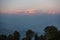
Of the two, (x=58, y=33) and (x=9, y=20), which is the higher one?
(x=9, y=20)

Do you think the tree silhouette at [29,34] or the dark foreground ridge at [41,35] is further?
the tree silhouette at [29,34]

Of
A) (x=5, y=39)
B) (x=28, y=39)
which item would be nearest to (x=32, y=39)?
(x=28, y=39)

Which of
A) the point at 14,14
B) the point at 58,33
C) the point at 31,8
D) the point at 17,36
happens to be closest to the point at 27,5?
the point at 31,8

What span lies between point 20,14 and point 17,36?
0.30 meters

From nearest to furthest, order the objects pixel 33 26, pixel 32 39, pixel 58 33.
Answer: pixel 58 33 < pixel 32 39 < pixel 33 26

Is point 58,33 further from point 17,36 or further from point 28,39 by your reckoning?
point 17,36

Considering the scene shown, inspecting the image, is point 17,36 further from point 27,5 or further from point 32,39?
point 27,5

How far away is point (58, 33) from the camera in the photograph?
64.9 inches

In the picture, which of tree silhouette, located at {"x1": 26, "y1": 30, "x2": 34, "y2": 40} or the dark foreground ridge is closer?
the dark foreground ridge

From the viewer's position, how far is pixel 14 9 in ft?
6.82

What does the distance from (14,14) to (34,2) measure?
0.94 feet

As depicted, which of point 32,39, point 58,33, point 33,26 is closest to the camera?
point 58,33

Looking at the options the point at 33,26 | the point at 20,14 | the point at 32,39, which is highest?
the point at 20,14

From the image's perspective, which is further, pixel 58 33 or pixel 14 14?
pixel 14 14
